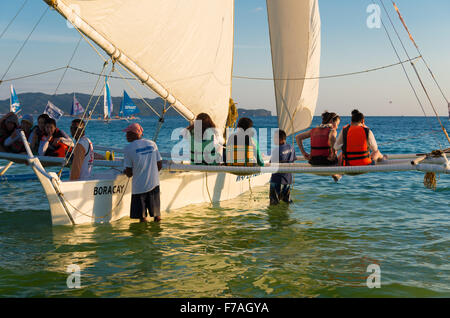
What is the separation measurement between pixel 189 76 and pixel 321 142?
3473 millimetres

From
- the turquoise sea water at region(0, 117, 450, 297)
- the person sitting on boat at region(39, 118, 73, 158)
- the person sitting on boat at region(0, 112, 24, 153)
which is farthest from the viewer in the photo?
the person sitting on boat at region(0, 112, 24, 153)

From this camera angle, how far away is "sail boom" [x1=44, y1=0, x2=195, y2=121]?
23.4ft

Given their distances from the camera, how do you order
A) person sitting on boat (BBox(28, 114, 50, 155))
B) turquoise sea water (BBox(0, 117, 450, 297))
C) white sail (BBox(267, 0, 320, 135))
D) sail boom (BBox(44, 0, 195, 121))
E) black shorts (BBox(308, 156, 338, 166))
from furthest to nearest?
1. white sail (BBox(267, 0, 320, 135))
2. person sitting on boat (BBox(28, 114, 50, 155))
3. black shorts (BBox(308, 156, 338, 166))
4. sail boom (BBox(44, 0, 195, 121))
5. turquoise sea water (BBox(0, 117, 450, 297))

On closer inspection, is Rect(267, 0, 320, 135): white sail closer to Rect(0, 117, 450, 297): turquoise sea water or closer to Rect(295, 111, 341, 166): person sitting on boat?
Rect(295, 111, 341, 166): person sitting on boat

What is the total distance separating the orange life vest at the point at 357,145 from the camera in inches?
328

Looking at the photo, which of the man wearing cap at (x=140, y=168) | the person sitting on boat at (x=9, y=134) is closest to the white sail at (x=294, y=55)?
the man wearing cap at (x=140, y=168)

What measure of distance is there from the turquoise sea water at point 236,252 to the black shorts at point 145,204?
0.97 ft

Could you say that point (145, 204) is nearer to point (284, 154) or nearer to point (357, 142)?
point (284, 154)

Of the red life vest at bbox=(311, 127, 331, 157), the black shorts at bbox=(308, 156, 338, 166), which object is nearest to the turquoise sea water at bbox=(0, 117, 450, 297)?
the black shorts at bbox=(308, 156, 338, 166)

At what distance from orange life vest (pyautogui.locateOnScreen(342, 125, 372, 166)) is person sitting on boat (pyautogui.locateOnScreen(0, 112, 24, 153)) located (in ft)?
25.7

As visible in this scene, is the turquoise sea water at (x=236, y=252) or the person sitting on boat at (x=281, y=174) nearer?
the turquoise sea water at (x=236, y=252)

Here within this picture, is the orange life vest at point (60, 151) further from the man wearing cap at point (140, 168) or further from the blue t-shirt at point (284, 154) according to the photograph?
the blue t-shirt at point (284, 154)

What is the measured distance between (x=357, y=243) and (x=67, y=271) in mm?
4963

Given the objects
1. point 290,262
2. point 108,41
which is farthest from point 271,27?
point 290,262
